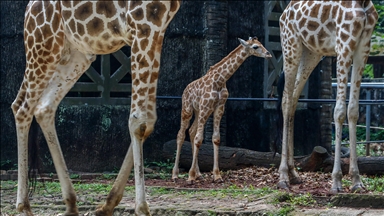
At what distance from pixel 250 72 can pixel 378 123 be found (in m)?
6.44

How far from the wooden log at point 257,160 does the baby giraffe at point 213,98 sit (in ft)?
2.71

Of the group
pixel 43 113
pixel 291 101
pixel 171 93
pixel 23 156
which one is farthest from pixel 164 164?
pixel 43 113

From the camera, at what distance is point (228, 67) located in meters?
10.3

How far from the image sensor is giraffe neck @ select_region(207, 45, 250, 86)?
10.2 m

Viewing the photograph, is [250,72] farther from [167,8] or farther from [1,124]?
[167,8]

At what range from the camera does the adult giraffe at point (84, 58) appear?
5508 mm

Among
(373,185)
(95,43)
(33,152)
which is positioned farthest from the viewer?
(373,185)

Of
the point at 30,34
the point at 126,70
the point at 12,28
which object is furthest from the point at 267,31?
the point at 30,34

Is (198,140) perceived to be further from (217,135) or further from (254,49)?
(254,49)

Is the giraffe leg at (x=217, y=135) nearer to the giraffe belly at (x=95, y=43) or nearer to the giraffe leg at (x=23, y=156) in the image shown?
the giraffe leg at (x=23, y=156)

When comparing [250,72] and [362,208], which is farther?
[250,72]

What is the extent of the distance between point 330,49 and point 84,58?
3.71 meters

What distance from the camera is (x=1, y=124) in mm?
Result: 12133

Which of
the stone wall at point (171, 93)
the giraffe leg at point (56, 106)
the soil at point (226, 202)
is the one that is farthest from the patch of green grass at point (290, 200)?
the stone wall at point (171, 93)
